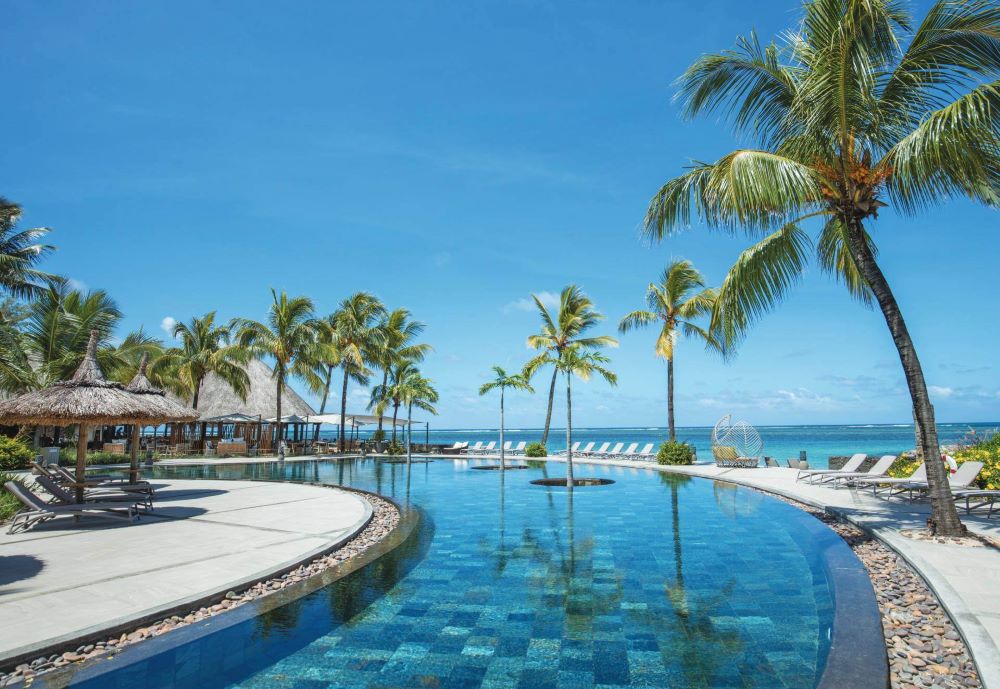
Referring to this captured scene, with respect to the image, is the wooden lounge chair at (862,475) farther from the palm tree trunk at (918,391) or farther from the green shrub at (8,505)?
the green shrub at (8,505)

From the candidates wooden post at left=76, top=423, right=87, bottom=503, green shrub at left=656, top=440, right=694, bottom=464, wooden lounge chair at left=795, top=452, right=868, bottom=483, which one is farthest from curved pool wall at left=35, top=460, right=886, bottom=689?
green shrub at left=656, top=440, right=694, bottom=464

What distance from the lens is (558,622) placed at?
4.69 metres

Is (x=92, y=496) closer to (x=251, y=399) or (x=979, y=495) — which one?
(x=979, y=495)

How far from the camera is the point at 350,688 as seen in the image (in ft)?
11.7

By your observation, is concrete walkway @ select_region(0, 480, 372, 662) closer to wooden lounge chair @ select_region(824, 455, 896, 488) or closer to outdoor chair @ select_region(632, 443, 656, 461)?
wooden lounge chair @ select_region(824, 455, 896, 488)

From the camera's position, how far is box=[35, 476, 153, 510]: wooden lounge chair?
29.8 ft

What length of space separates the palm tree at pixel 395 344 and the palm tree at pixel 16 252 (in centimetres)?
1580

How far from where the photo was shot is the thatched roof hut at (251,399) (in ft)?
116

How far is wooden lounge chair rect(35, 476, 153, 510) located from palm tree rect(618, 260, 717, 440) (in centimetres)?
1741

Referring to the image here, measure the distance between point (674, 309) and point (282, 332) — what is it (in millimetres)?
18828

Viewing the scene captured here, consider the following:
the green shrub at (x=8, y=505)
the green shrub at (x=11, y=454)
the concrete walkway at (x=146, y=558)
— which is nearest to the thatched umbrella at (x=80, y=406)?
the green shrub at (x=8, y=505)

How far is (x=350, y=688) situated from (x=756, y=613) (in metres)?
3.44

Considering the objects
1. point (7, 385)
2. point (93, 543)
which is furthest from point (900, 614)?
point (7, 385)

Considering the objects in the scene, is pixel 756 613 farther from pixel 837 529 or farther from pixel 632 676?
pixel 837 529
